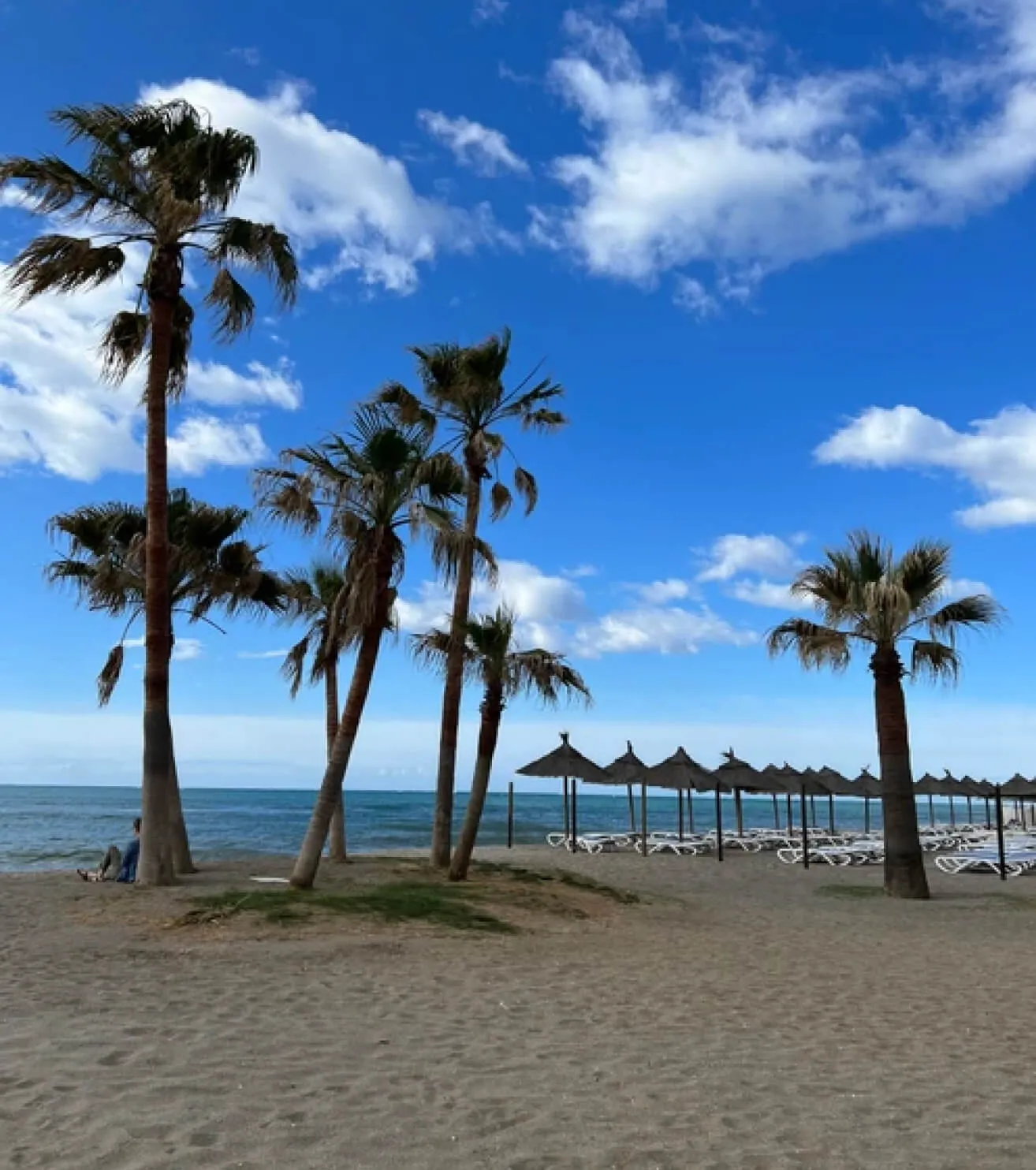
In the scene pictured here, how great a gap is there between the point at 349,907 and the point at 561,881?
205 inches

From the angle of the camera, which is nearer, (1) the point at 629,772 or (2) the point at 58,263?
(2) the point at 58,263

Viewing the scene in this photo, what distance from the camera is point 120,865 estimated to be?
15.9 metres

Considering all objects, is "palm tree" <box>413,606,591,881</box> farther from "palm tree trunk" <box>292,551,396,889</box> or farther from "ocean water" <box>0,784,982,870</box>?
"ocean water" <box>0,784,982,870</box>

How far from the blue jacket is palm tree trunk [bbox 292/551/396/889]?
313 cm

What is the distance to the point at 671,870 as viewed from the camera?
860 inches

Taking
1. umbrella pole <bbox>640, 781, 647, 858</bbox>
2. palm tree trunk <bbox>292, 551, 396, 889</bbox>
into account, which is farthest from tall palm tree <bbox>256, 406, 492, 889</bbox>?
umbrella pole <bbox>640, 781, 647, 858</bbox>

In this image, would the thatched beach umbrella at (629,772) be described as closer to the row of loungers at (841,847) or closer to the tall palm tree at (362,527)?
the row of loungers at (841,847)

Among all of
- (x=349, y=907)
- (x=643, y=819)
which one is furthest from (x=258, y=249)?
(x=643, y=819)

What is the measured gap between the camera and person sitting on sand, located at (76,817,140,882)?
14789mm

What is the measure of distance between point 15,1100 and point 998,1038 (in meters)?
5.96

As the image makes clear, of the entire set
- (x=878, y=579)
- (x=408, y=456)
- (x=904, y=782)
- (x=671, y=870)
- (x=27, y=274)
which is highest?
(x=27, y=274)

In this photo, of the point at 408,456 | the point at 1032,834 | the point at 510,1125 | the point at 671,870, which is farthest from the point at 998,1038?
the point at 1032,834

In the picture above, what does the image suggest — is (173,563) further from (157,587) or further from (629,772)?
Result: (629,772)

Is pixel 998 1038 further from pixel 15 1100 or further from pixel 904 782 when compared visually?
pixel 904 782
